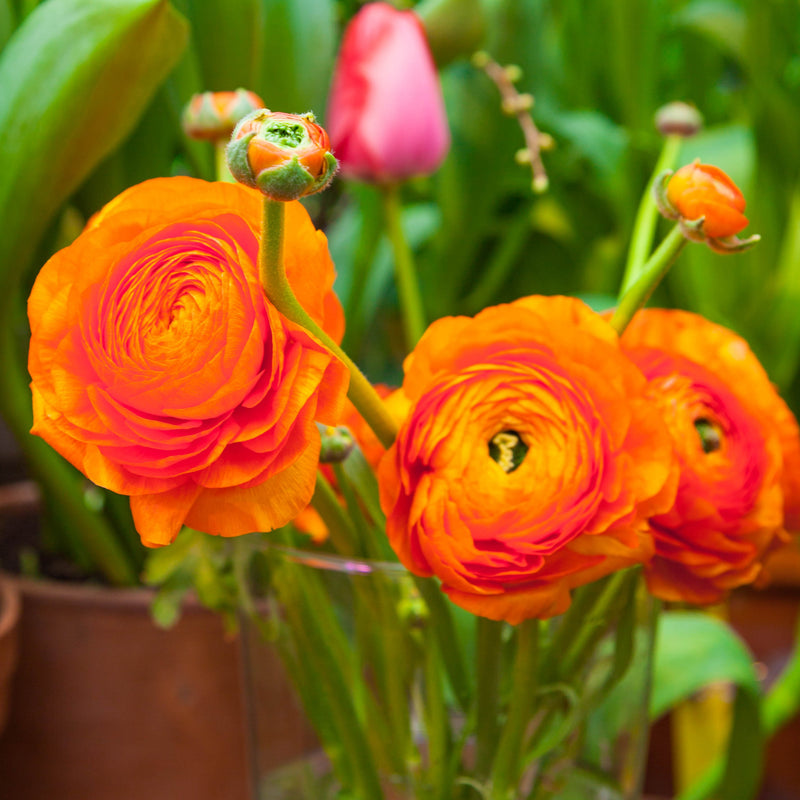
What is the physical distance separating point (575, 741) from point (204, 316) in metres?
0.17

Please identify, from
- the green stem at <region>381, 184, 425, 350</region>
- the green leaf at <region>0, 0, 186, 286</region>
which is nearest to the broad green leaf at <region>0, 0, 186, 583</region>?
the green leaf at <region>0, 0, 186, 286</region>

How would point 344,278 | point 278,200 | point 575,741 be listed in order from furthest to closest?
point 344,278 → point 575,741 → point 278,200

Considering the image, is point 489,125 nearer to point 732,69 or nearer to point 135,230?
point 732,69

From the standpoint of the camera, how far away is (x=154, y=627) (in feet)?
1.29

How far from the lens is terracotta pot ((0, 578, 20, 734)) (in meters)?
0.35

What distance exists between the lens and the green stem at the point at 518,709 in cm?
23

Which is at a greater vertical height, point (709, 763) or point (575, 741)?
point (575, 741)

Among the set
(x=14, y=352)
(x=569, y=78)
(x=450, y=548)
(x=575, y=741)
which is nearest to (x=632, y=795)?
(x=575, y=741)

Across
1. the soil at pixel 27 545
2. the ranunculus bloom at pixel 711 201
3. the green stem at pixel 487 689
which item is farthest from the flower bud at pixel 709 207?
the soil at pixel 27 545

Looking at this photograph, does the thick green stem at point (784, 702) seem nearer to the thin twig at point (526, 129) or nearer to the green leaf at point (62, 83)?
the thin twig at point (526, 129)

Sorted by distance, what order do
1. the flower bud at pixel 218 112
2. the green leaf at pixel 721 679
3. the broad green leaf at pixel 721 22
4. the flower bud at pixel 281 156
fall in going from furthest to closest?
the broad green leaf at pixel 721 22 → the green leaf at pixel 721 679 → the flower bud at pixel 218 112 → the flower bud at pixel 281 156

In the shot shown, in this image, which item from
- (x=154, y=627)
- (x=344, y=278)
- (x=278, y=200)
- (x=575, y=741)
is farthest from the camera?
(x=344, y=278)

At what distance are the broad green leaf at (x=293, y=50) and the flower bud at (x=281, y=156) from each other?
0.24 meters

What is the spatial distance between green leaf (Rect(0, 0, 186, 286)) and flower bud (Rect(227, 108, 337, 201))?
5.9 inches
